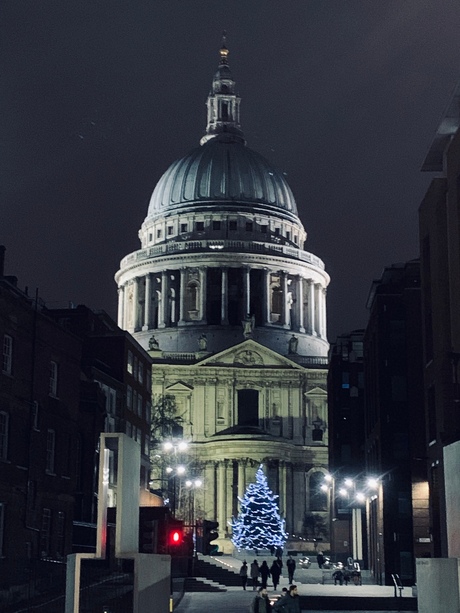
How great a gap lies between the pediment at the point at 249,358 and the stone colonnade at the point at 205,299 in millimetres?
14186

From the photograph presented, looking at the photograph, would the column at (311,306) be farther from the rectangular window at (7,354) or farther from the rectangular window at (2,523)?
the rectangular window at (2,523)

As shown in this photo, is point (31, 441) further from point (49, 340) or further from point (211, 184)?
point (211, 184)

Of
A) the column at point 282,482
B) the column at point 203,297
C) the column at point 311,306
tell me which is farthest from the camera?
the column at point 311,306

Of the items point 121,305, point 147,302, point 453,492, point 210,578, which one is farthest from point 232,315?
point 453,492

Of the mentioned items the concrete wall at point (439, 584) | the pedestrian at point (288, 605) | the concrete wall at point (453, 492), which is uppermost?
the concrete wall at point (453, 492)

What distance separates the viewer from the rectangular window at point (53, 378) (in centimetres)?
5364

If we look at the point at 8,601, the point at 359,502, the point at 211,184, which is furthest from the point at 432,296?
the point at 211,184

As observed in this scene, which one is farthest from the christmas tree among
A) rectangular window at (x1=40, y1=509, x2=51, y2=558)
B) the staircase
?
rectangular window at (x1=40, y1=509, x2=51, y2=558)

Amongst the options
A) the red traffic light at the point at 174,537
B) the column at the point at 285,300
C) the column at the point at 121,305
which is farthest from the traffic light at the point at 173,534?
the column at the point at 121,305

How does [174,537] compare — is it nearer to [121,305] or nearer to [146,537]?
[146,537]

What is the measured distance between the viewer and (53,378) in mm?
54000

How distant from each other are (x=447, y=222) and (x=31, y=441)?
19200 mm

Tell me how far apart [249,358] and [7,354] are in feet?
299

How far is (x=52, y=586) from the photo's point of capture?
30.1m
